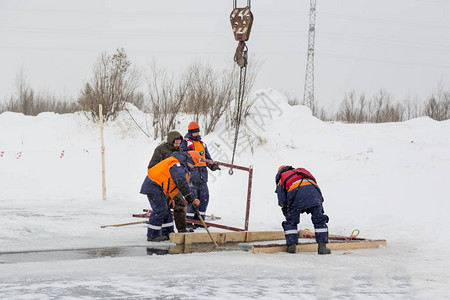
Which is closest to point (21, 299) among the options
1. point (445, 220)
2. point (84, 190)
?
point (445, 220)

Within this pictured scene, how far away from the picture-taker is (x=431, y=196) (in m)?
11.2

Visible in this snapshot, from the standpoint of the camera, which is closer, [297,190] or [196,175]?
[297,190]

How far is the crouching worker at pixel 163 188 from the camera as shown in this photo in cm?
770

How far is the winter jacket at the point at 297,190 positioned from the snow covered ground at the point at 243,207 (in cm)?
70

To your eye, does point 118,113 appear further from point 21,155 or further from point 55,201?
point 55,201

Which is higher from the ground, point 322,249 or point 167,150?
point 167,150

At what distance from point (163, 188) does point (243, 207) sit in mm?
5739

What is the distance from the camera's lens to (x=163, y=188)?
25.9 feet

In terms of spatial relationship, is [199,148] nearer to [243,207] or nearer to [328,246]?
[328,246]

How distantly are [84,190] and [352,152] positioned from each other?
958cm

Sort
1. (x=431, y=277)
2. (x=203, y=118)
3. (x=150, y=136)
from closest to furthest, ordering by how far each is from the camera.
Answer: (x=431, y=277) → (x=203, y=118) → (x=150, y=136)

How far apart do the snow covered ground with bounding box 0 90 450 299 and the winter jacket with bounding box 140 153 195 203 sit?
836 mm

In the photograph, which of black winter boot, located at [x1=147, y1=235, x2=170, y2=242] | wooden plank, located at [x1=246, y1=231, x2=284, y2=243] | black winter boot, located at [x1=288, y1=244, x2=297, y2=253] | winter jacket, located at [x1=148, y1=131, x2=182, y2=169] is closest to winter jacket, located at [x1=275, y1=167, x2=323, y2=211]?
black winter boot, located at [x1=288, y1=244, x2=297, y2=253]

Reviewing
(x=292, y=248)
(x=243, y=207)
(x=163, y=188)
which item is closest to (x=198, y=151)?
(x=163, y=188)
